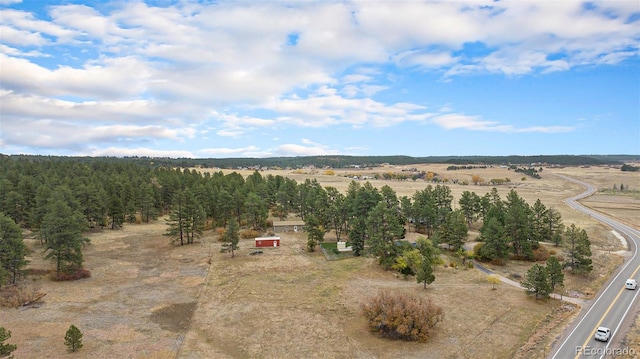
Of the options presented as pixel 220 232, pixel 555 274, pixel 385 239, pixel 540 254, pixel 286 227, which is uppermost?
pixel 385 239

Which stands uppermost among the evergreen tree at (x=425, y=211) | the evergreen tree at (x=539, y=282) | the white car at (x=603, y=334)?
the evergreen tree at (x=425, y=211)

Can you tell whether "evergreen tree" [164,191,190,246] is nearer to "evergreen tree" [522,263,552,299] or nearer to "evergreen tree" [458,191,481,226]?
"evergreen tree" [522,263,552,299]

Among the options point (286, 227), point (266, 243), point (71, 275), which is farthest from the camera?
point (286, 227)

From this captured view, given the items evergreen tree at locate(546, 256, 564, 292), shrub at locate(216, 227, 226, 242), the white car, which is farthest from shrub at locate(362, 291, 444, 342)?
shrub at locate(216, 227, 226, 242)

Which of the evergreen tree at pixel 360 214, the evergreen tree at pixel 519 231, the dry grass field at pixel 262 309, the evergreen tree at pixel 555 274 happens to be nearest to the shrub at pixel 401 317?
the dry grass field at pixel 262 309

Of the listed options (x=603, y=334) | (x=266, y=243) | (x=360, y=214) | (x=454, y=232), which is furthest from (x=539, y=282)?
(x=266, y=243)

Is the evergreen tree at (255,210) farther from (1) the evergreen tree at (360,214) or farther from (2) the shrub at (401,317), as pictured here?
(2) the shrub at (401,317)

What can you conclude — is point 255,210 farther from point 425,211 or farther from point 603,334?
point 603,334
